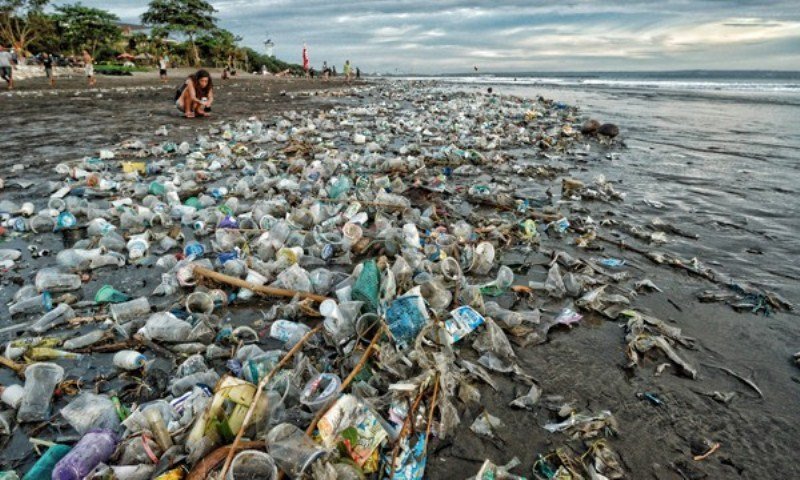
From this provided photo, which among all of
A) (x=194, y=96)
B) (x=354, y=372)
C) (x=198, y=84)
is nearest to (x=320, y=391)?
(x=354, y=372)

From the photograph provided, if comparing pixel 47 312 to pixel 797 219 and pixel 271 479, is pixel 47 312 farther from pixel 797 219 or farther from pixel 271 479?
pixel 797 219

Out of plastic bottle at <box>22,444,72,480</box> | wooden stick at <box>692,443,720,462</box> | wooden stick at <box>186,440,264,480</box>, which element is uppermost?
wooden stick at <box>186,440,264,480</box>

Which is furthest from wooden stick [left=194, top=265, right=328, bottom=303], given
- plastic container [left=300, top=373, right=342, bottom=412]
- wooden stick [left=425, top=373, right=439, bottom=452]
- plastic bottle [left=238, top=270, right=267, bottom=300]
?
wooden stick [left=425, top=373, right=439, bottom=452]

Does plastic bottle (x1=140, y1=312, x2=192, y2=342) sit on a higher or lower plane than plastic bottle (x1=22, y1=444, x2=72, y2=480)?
higher

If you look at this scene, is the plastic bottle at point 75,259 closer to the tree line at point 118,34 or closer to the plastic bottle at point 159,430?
the plastic bottle at point 159,430

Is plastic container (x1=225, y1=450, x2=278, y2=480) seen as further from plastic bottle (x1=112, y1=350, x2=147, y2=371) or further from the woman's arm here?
the woman's arm

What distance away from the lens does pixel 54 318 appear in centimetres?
268

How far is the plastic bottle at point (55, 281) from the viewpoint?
299 centimetres

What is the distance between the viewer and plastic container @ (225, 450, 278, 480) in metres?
1.52

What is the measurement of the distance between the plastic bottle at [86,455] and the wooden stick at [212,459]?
1.46 ft

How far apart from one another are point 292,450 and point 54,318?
85.2 inches

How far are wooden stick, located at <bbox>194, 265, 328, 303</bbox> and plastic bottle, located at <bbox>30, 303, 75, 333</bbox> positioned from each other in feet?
2.62

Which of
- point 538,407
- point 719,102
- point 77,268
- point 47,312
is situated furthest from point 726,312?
point 719,102

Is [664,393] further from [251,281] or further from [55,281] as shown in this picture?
[55,281]
